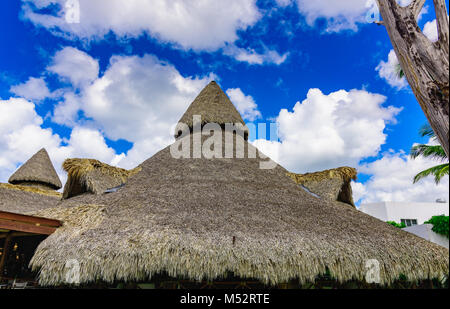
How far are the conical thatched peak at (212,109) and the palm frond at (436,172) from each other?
20.9ft

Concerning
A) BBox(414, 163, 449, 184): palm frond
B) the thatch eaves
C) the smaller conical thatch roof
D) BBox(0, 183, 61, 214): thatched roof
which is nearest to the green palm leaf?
BBox(414, 163, 449, 184): palm frond

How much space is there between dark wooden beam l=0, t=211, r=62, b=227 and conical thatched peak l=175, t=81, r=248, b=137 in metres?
4.49

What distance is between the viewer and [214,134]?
8.30m

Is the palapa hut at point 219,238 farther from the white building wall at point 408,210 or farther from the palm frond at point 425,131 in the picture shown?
the white building wall at point 408,210

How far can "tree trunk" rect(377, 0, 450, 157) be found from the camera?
231 centimetres

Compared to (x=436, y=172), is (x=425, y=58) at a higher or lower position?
lower

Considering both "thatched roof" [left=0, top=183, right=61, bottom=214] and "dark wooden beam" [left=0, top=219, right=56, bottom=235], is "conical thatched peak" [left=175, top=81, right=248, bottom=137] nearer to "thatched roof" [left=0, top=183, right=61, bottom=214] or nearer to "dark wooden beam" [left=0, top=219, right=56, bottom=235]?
"dark wooden beam" [left=0, top=219, right=56, bottom=235]

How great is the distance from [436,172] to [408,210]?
34.3 feet

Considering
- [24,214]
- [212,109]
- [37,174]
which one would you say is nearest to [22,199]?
[37,174]

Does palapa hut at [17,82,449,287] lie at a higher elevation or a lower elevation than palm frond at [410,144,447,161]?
lower

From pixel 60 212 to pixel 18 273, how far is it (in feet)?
7.71

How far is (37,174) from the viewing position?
1319 cm

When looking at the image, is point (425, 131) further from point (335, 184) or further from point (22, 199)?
point (22, 199)

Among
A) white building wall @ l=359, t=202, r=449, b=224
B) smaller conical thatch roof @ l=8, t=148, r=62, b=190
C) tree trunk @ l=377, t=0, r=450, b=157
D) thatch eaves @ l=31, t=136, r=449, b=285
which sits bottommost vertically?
thatch eaves @ l=31, t=136, r=449, b=285
